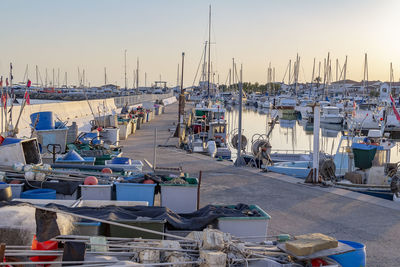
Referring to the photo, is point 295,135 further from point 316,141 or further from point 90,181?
point 90,181

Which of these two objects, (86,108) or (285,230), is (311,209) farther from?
(86,108)

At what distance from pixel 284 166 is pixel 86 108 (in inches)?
567

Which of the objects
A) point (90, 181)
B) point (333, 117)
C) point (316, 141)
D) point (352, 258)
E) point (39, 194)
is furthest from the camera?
point (333, 117)

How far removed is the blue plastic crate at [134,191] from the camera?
24.4 ft

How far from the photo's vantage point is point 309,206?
9461 millimetres

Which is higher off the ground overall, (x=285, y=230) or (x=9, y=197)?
(x=9, y=197)

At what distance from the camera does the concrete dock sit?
7461 mm

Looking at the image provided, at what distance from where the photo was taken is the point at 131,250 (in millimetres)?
5035

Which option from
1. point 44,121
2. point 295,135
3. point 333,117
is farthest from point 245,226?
point 333,117

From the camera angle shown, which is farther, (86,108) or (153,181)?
(86,108)

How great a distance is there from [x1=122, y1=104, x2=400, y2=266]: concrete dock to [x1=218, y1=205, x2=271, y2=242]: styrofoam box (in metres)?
1.46

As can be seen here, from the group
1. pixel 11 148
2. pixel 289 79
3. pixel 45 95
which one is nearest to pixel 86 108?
pixel 11 148

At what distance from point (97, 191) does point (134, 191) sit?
0.63 m

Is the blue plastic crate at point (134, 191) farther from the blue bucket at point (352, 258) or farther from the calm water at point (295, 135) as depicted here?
the calm water at point (295, 135)
